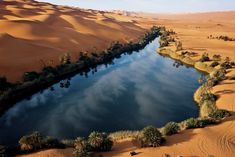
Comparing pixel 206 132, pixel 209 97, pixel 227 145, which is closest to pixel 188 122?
pixel 206 132

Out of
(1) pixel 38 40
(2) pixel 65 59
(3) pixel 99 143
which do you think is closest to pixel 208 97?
(3) pixel 99 143

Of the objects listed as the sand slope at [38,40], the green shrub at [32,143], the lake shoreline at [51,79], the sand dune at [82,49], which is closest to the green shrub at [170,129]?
the sand dune at [82,49]

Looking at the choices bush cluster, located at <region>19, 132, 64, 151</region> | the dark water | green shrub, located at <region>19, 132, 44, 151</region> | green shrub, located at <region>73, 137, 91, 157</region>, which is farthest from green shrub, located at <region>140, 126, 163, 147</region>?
green shrub, located at <region>19, 132, 44, 151</region>

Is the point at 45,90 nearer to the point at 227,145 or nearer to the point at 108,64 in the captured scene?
the point at 108,64

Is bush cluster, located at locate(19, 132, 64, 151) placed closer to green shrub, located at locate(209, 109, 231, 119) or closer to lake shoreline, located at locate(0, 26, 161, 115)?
lake shoreline, located at locate(0, 26, 161, 115)

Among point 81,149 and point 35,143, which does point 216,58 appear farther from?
point 35,143

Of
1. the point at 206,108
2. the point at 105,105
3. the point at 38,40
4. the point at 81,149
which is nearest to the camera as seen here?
the point at 81,149

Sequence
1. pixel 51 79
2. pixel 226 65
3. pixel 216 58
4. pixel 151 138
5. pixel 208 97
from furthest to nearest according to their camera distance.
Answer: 1. pixel 216 58
2. pixel 226 65
3. pixel 51 79
4. pixel 208 97
5. pixel 151 138
